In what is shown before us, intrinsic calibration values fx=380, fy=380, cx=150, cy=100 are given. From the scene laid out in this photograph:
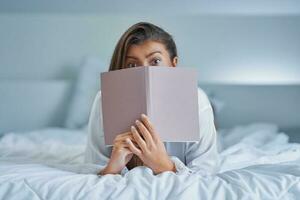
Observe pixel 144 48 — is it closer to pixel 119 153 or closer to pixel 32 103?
pixel 119 153

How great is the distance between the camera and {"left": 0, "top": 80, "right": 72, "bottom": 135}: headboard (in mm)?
2094

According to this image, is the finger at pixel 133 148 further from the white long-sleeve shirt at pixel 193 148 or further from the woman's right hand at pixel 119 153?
the white long-sleeve shirt at pixel 193 148

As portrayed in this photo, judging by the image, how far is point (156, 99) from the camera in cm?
74

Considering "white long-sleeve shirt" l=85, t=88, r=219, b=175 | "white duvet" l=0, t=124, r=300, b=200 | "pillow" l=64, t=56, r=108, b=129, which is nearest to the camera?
"white duvet" l=0, t=124, r=300, b=200

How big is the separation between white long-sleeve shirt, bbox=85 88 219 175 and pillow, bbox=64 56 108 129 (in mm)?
1071

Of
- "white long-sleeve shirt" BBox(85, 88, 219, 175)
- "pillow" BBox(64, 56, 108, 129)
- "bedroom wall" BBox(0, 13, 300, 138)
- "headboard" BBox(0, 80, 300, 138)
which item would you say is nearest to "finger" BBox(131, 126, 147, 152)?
"white long-sleeve shirt" BBox(85, 88, 219, 175)

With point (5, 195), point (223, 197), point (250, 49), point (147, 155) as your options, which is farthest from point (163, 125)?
point (250, 49)

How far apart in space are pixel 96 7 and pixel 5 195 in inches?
72.1

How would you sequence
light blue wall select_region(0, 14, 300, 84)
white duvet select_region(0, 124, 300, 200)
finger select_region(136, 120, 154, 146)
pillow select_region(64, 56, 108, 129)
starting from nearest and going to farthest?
white duvet select_region(0, 124, 300, 200), finger select_region(136, 120, 154, 146), pillow select_region(64, 56, 108, 129), light blue wall select_region(0, 14, 300, 84)

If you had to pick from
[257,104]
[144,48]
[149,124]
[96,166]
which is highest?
[144,48]

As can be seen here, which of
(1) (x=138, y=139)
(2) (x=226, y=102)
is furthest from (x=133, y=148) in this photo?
(2) (x=226, y=102)

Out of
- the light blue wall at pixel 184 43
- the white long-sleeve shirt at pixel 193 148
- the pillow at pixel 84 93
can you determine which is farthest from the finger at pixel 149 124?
the light blue wall at pixel 184 43

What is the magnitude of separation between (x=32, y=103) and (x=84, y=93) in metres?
0.31

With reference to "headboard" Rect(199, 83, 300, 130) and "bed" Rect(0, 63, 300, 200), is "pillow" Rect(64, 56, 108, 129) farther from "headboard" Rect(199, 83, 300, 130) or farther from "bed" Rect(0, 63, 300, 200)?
"headboard" Rect(199, 83, 300, 130)
